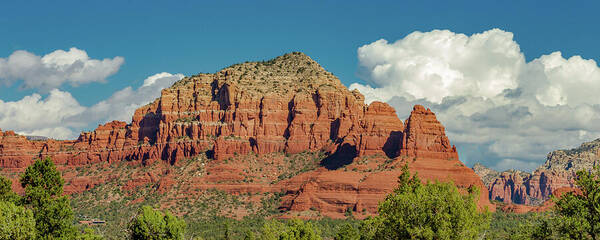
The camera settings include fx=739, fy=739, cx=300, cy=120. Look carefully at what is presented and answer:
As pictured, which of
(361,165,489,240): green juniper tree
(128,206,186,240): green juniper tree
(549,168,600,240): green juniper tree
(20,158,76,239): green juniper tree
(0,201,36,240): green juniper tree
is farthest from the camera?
(20,158,76,239): green juniper tree

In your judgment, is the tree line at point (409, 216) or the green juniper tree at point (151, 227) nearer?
the tree line at point (409, 216)

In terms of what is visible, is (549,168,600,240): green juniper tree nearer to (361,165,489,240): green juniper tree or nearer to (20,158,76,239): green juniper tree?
(361,165,489,240): green juniper tree

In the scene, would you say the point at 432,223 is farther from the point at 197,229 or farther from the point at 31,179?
the point at 197,229

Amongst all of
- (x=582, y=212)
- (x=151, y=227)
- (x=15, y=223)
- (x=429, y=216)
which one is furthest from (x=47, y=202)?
(x=582, y=212)

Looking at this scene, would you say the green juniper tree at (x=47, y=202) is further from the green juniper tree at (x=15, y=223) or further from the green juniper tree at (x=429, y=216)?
the green juniper tree at (x=429, y=216)

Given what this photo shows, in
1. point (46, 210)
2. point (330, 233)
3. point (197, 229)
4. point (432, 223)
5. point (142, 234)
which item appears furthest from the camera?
point (197, 229)

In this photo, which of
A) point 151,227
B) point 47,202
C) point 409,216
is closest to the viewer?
→ point 409,216

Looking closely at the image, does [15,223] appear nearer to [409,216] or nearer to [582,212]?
[409,216]

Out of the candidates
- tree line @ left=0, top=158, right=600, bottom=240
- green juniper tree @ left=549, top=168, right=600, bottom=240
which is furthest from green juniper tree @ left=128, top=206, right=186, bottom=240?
green juniper tree @ left=549, top=168, right=600, bottom=240

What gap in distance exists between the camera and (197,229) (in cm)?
18512

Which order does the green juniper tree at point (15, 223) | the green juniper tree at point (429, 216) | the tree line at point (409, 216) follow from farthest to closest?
the green juniper tree at point (15, 223) < the green juniper tree at point (429, 216) < the tree line at point (409, 216)

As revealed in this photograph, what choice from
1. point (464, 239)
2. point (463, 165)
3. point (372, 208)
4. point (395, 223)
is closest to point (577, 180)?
point (464, 239)

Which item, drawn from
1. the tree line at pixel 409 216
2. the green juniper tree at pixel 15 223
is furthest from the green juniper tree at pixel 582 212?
the green juniper tree at pixel 15 223

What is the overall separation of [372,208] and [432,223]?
126m
